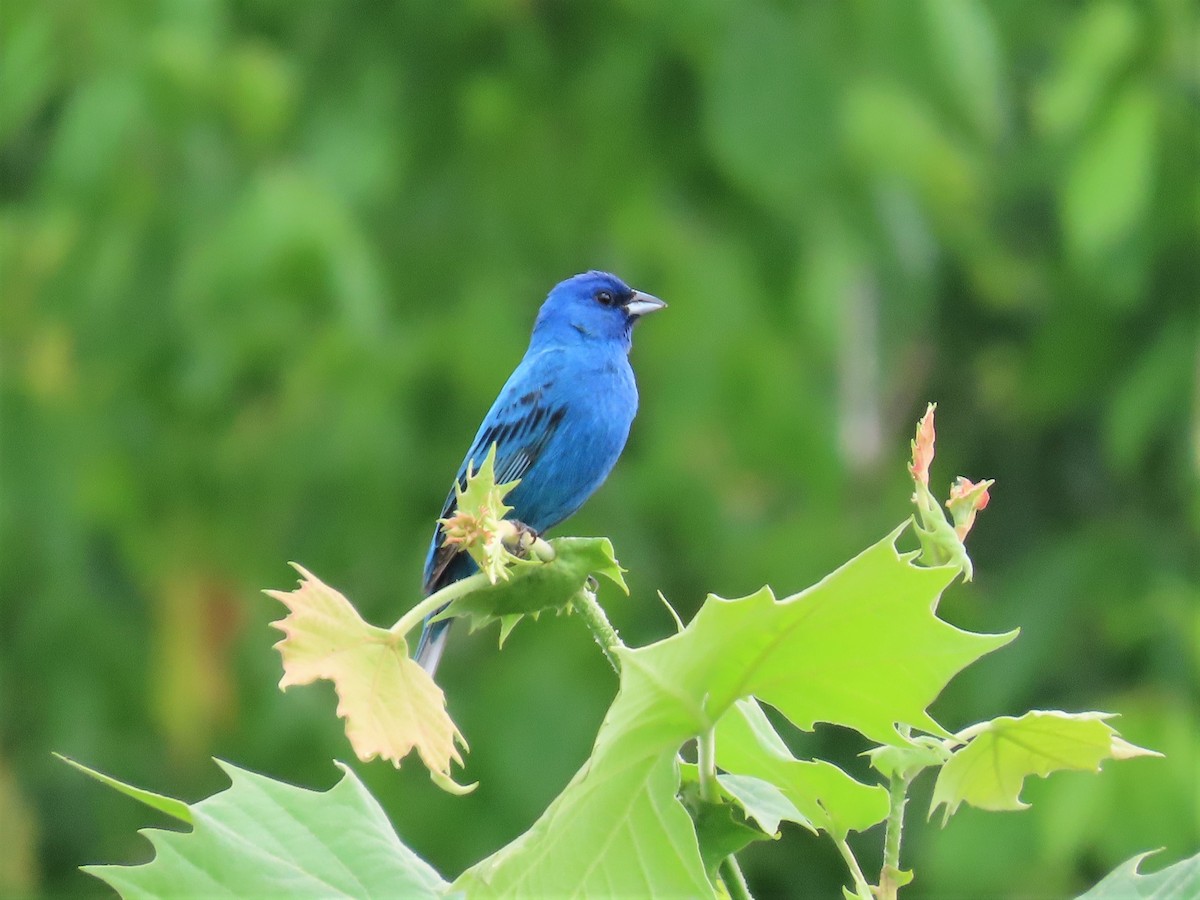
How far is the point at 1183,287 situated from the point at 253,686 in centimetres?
366

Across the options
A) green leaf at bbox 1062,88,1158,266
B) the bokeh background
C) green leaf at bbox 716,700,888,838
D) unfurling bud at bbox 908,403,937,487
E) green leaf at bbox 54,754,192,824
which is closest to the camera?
green leaf at bbox 54,754,192,824

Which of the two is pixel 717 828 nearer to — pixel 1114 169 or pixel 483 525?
pixel 483 525

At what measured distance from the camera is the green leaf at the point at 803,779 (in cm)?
104

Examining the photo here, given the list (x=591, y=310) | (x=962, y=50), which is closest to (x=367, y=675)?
(x=591, y=310)

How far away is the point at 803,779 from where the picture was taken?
3.44 feet

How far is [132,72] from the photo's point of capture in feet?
15.8

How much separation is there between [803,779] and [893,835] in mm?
103

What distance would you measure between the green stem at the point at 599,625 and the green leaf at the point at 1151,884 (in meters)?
0.36

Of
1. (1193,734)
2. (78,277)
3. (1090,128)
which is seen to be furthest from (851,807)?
(78,277)

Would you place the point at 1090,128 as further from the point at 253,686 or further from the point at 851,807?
the point at 851,807

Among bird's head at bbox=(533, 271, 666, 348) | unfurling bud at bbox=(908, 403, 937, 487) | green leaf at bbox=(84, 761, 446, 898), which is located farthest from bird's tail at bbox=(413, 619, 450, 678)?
unfurling bud at bbox=(908, 403, 937, 487)

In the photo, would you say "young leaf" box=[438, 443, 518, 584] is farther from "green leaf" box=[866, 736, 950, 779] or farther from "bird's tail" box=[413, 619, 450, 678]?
"bird's tail" box=[413, 619, 450, 678]

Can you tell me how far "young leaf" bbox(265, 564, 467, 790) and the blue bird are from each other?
1.23m

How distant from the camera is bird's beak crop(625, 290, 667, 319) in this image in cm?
262
